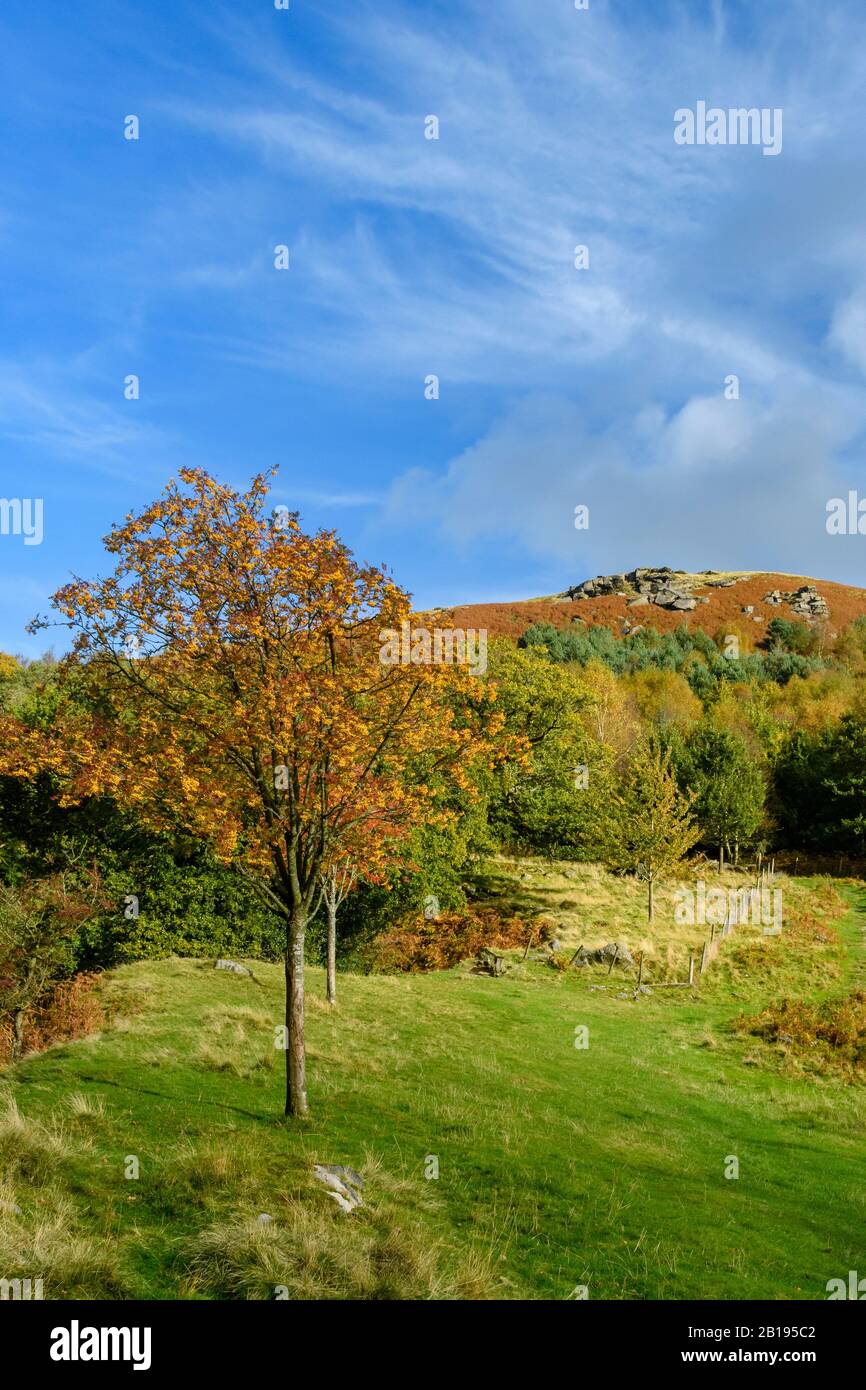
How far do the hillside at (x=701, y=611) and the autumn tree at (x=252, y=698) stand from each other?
396 feet

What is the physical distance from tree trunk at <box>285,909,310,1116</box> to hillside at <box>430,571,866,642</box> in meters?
122

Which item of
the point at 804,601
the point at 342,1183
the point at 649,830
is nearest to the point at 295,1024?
the point at 342,1183

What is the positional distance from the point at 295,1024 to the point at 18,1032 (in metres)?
12.1

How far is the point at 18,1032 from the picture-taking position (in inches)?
837

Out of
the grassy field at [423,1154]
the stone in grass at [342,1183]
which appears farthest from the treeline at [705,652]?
the stone in grass at [342,1183]

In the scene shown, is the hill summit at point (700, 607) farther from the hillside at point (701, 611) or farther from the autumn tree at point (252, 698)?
the autumn tree at point (252, 698)

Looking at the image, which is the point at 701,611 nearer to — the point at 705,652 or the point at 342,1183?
the point at 705,652

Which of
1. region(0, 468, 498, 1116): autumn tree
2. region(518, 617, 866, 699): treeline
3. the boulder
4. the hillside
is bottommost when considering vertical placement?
the boulder

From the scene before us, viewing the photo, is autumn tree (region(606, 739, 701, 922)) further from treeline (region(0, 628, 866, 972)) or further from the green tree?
the green tree

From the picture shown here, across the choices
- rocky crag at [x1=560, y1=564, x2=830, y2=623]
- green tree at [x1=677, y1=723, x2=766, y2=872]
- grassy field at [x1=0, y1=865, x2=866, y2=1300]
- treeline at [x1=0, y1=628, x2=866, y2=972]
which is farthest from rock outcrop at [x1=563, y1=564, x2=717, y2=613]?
grassy field at [x1=0, y1=865, x2=866, y2=1300]

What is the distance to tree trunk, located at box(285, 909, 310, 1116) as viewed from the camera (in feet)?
44.8

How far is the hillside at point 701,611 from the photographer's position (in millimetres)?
147250
